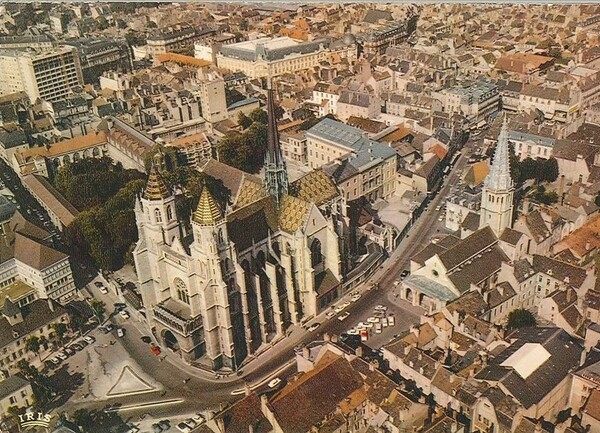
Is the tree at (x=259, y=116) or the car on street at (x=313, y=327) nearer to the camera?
the car on street at (x=313, y=327)

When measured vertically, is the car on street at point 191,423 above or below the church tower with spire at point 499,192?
below

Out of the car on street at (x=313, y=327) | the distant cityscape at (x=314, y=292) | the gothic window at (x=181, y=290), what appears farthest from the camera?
the car on street at (x=313, y=327)

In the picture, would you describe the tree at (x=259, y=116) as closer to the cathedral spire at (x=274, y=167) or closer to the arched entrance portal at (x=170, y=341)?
the cathedral spire at (x=274, y=167)

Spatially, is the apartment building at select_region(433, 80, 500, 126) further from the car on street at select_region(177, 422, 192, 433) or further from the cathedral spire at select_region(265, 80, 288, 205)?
the car on street at select_region(177, 422, 192, 433)

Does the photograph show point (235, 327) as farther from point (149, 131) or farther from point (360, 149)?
point (149, 131)

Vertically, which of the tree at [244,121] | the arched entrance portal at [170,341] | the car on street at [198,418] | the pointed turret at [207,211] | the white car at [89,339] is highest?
the pointed turret at [207,211]

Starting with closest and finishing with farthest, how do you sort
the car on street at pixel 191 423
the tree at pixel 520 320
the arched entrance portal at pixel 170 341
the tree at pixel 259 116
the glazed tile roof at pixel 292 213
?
the car on street at pixel 191 423
the tree at pixel 520 320
the glazed tile roof at pixel 292 213
the arched entrance portal at pixel 170 341
the tree at pixel 259 116

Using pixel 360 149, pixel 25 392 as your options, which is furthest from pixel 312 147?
pixel 25 392

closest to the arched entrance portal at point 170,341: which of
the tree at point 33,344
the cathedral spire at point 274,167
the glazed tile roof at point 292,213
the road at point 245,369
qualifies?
the road at point 245,369
